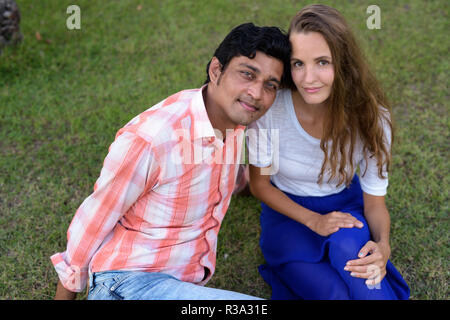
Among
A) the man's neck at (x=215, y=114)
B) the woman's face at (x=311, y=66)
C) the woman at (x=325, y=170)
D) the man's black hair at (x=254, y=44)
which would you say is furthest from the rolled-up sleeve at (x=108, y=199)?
the woman's face at (x=311, y=66)

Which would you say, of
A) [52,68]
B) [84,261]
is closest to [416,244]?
[84,261]

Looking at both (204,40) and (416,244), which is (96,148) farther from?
(416,244)

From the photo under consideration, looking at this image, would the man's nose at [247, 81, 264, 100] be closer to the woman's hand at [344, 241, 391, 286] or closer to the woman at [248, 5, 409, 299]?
the woman at [248, 5, 409, 299]

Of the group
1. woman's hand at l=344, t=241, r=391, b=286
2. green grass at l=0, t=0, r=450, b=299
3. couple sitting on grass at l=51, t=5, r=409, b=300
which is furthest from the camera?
green grass at l=0, t=0, r=450, b=299

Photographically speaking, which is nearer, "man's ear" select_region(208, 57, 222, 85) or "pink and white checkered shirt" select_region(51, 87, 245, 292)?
"pink and white checkered shirt" select_region(51, 87, 245, 292)

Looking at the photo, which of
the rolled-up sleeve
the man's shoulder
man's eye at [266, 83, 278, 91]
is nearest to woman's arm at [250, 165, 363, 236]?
man's eye at [266, 83, 278, 91]

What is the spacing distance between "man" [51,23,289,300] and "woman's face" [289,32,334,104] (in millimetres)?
65

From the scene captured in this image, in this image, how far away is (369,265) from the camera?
7.33 feet

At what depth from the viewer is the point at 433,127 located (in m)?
3.93

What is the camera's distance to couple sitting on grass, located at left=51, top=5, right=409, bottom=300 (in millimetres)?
1985

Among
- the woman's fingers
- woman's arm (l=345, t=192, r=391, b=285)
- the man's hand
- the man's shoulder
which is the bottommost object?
the man's hand

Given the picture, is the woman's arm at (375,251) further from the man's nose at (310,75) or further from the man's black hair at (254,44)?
the man's black hair at (254,44)

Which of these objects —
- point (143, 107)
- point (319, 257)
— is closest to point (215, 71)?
point (319, 257)

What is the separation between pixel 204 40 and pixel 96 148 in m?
2.04
